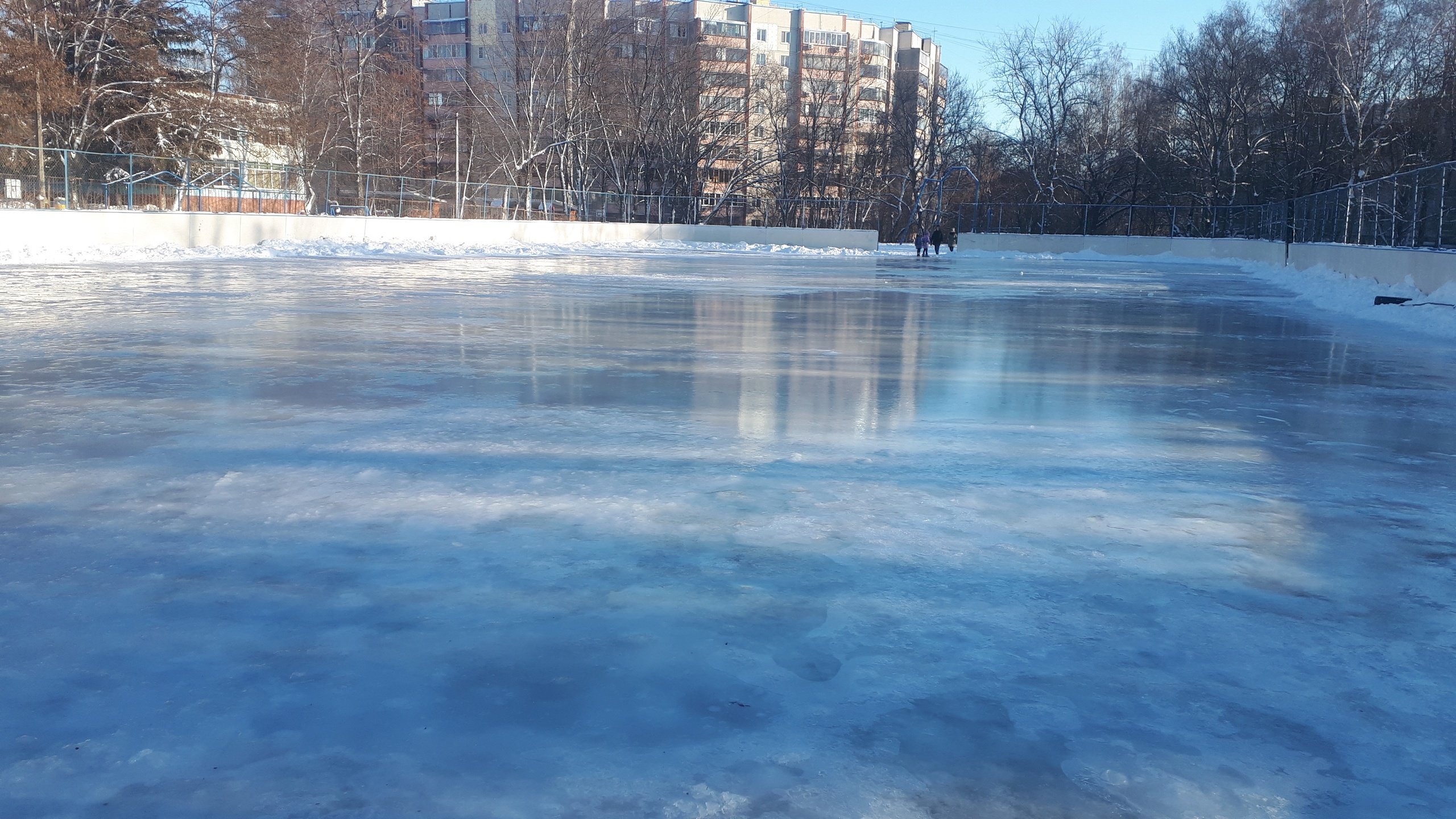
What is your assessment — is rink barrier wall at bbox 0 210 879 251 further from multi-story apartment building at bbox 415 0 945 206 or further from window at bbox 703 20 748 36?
window at bbox 703 20 748 36

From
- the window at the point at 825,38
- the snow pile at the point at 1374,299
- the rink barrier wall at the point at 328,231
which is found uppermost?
the window at the point at 825,38

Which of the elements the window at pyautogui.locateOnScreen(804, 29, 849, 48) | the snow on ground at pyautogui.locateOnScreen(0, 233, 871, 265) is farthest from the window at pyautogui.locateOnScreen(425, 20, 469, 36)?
the snow on ground at pyautogui.locateOnScreen(0, 233, 871, 265)

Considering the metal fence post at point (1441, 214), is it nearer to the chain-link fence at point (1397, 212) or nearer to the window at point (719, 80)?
the chain-link fence at point (1397, 212)

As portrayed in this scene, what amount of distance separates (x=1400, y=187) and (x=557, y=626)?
20.3 metres

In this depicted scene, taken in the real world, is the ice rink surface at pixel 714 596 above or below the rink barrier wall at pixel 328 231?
below

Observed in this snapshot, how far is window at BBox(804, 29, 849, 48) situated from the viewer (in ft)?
324

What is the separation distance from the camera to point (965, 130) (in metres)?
70.8

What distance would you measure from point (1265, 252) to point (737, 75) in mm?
39628

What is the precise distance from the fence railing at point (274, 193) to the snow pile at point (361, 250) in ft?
7.05

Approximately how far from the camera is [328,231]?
3212 cm

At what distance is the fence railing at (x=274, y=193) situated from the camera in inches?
974

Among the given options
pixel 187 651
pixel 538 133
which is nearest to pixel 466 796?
pixel 187 651

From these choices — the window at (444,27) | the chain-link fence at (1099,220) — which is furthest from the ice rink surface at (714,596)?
the window at (444,27)

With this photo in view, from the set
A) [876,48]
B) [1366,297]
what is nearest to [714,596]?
[1366,297]
